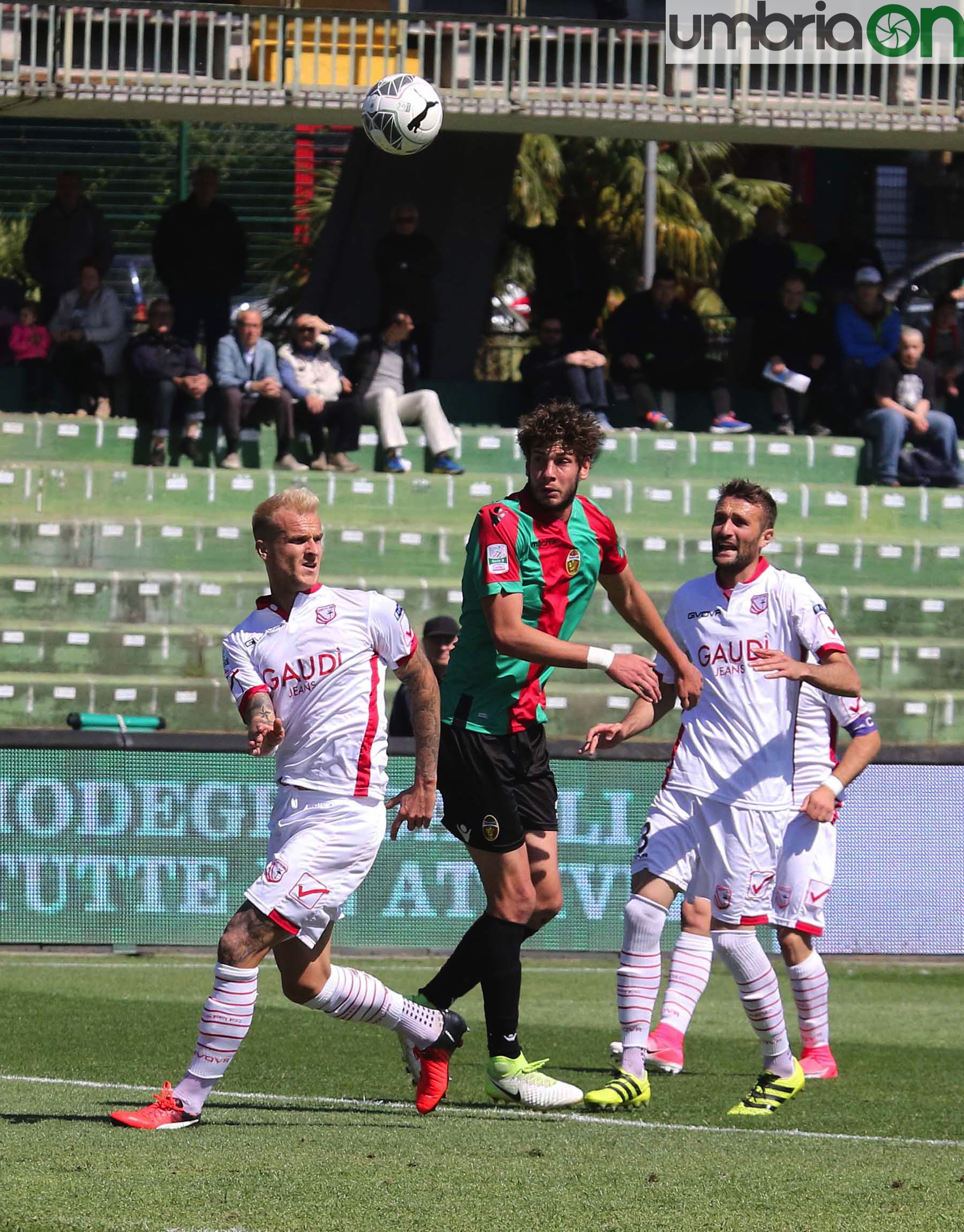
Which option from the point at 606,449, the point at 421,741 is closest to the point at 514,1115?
the point at 421,741

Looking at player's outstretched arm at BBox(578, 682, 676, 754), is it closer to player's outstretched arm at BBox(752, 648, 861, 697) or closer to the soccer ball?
player's outstretched arm at BBox(752, 648, 861, 697)

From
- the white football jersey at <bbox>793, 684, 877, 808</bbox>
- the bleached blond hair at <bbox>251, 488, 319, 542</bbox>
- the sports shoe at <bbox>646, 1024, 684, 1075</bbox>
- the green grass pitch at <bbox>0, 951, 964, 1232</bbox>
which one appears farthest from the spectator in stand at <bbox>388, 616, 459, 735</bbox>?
the bleached blond hair at <bbox>251, 488, 319, 542</bbox>

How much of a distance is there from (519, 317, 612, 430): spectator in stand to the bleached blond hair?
1100 cm

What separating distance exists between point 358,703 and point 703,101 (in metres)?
13.4

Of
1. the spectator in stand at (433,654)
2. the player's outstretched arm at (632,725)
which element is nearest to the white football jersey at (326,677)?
the player's outstretched arm at (632,725)

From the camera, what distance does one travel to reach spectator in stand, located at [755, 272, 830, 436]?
17859 mm

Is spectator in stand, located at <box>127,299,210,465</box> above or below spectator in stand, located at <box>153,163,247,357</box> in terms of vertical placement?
below

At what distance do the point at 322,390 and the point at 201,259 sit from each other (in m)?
1.87

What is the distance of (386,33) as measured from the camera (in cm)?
1811

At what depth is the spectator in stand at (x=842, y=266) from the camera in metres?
18.2

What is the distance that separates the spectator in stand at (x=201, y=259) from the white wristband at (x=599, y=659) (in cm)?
1179

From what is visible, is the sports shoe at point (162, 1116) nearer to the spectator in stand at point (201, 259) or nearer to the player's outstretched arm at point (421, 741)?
the player's outstretched arm at point (421, 741)

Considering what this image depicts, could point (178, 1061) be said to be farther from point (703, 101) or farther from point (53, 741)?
point (703, 101)

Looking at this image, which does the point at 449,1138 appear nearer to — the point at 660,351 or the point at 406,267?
the point at 406,267
